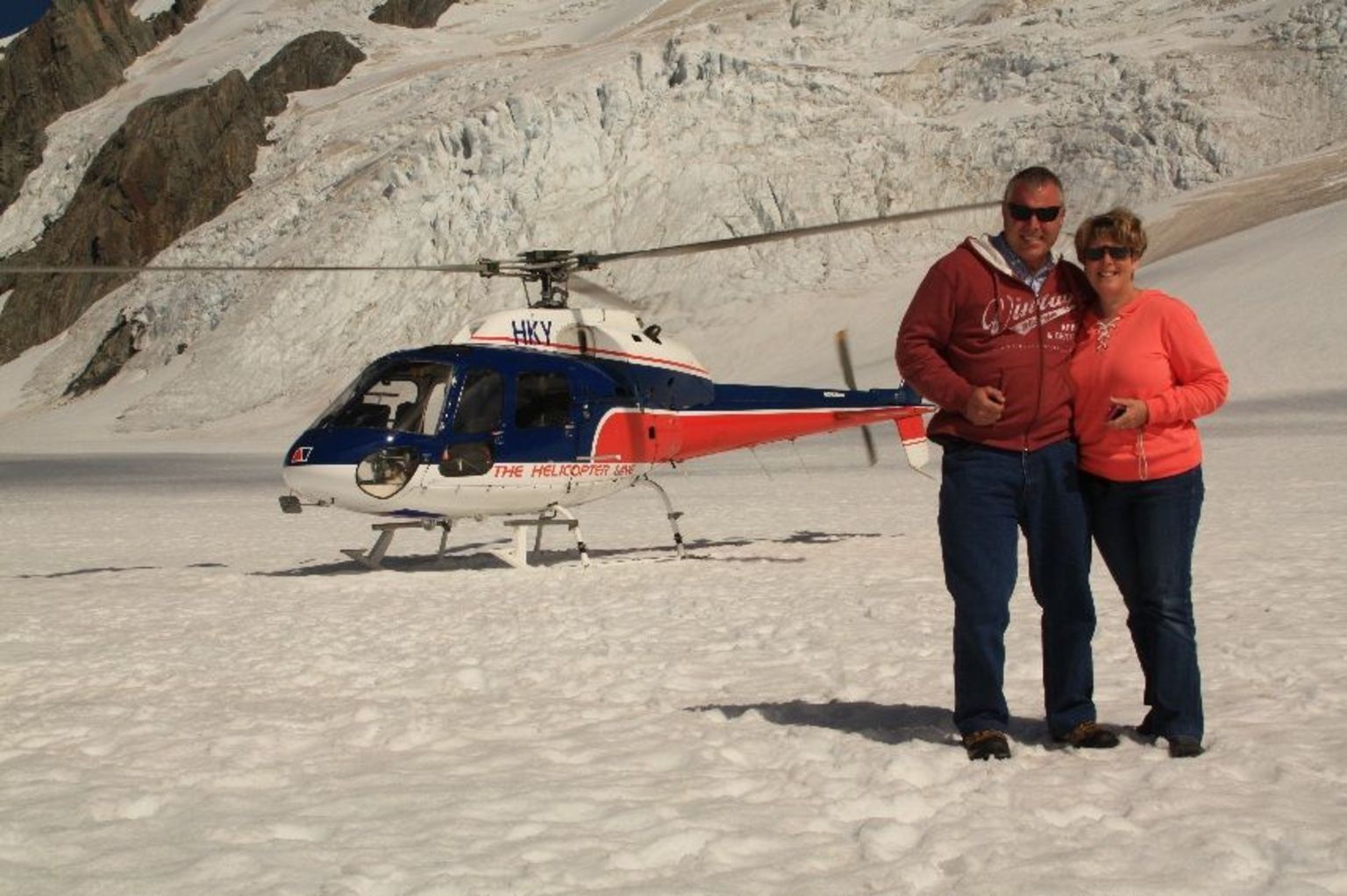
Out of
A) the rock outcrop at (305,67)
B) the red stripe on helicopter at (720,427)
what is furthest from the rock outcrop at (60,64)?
the red stripe on helicopter at (720,427)

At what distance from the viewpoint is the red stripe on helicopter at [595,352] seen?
9.97 m

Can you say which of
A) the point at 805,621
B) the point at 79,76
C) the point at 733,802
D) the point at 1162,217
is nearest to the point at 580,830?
the point at 733,802

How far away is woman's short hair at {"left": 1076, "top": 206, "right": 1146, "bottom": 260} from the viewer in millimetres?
3822

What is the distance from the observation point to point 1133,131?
39.9 m

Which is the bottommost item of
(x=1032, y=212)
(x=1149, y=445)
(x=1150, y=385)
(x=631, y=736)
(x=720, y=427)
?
(x=631, y=736)

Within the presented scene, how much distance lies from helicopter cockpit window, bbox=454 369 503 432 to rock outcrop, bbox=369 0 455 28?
69.7m

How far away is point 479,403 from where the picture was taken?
379 inches

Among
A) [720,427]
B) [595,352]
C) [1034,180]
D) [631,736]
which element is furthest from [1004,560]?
[720,427]

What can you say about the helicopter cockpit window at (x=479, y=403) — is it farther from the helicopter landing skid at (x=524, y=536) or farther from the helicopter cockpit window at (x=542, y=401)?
the helicopter landing skid at (x=524, y=536)

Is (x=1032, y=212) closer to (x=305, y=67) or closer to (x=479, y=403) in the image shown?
(x=479, y=403)

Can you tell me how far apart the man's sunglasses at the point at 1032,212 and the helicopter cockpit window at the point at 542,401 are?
6.26m

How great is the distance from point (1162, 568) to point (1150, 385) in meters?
0.54

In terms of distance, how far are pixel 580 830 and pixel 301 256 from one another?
138 feet

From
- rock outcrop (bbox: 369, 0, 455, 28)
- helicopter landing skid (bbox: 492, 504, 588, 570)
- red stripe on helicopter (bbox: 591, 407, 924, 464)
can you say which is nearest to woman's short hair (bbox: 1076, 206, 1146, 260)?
helicopter landing skid (bbox: 492, 504, 588, 570)
